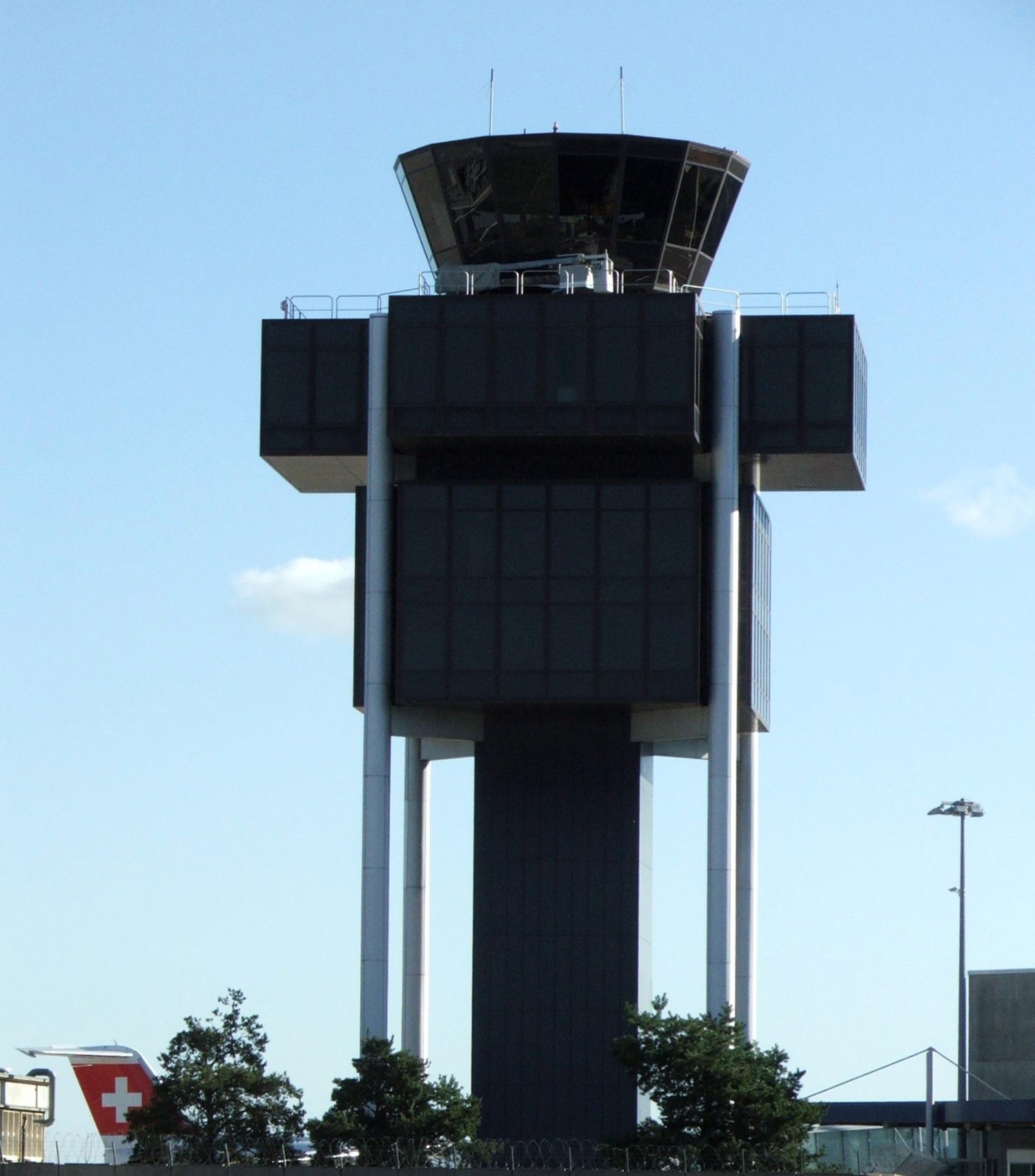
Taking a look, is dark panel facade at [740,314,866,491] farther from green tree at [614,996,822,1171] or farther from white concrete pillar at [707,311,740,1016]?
green tree at [614,996,822,1171]

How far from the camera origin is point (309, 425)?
73.9 m

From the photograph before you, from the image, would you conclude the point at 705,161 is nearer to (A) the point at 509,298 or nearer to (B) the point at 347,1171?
(A) the point at 509,298

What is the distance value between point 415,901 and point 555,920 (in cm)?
783

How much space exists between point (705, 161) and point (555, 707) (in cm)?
1746

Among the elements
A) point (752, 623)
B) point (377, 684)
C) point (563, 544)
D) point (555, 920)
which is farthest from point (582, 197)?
point (555, 920)

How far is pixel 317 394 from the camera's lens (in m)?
73.9

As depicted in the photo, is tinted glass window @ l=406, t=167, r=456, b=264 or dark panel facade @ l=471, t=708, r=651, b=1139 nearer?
dark panel facade @ l=471, t=708, r=651, b=1139

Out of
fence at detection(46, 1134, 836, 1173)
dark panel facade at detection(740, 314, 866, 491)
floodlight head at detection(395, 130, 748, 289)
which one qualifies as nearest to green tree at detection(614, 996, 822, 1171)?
fence at detection(46, 1134, 836, 1173)

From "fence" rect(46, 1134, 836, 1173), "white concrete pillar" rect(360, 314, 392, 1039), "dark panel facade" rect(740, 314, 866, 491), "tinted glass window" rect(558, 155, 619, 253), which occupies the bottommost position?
"fence" rect(46, 1134, 836, 1173)

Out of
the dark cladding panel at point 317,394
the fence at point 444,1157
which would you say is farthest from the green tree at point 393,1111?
the dark cladding panel at point 317,394

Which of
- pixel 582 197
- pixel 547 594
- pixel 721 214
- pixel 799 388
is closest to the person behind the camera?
pixel 547 594

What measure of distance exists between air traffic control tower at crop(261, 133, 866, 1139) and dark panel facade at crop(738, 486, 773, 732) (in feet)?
0.39

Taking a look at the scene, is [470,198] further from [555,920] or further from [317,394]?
[555,920]

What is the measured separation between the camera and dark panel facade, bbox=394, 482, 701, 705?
71.3 m
